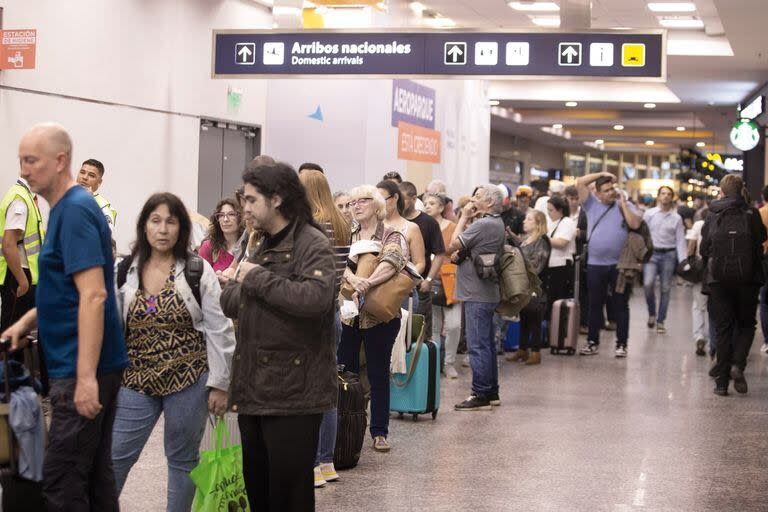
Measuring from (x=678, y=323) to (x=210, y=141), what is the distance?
319 inches

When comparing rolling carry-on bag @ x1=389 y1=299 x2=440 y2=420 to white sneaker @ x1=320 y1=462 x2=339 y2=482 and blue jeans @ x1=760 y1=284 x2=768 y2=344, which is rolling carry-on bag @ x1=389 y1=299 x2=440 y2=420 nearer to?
white sneaker @ x1=320 y1=462 x2=339 y2=482

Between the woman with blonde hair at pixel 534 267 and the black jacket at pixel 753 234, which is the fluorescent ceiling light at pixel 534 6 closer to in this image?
the woman with blonde hair at pixel 534 267

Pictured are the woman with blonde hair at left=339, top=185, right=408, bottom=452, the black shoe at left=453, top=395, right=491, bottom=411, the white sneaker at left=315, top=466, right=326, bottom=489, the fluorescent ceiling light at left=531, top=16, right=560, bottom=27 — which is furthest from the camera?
the fluorescent ceiling light at left=531, top=16, right=560, bottom=27

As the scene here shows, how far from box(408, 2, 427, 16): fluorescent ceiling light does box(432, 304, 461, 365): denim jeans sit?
6460 mm

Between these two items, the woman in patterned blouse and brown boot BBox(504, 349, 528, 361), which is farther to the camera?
brown boot BBox(504, 349, 528, 361)

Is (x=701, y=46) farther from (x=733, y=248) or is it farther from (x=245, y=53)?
(x=245, y=53)

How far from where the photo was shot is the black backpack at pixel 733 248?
33.0 feet

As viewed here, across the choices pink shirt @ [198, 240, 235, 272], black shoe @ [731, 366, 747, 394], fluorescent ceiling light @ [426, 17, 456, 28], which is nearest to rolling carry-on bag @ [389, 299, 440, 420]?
pink shirt @ [198, 240, 235, 272]

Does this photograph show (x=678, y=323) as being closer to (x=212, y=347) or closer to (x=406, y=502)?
(x=406, y=502)

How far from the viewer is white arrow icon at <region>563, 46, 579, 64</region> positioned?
34.6 ft

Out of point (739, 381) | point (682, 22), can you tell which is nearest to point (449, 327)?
→ point (739, 381)

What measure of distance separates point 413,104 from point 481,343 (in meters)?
8.12

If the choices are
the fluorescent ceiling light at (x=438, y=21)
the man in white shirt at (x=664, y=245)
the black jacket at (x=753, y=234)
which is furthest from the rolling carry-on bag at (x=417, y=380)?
the fluorescent ceiling light at (x=438, y=21)

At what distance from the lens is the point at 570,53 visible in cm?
1056
